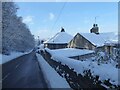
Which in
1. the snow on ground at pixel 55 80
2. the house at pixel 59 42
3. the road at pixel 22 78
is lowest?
the road at pixel 22 78

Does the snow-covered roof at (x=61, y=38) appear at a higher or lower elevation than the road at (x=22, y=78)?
higher

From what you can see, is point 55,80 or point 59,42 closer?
point 55,80

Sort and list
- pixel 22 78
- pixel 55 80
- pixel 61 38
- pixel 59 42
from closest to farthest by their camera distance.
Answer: pixel 55 80 → pixel 22 78 → pixel 59 42 → pixel 61 38

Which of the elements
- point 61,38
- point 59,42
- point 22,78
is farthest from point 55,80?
point 61,38

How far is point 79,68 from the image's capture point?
961 cm

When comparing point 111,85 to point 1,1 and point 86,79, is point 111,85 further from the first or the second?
point 1,1

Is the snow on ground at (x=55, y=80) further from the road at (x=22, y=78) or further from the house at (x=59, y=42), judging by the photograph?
the house at (x=59, y=42)

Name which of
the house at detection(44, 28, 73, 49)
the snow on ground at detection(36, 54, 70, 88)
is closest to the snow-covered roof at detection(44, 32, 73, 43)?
the house at detection(44, 28, 73, 49)

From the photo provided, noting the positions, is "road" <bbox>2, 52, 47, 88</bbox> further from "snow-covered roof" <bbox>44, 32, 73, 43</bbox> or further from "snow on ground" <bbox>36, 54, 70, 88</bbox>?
"snow-covered roof" <bbox>44, 32, 73, 43</bbox>

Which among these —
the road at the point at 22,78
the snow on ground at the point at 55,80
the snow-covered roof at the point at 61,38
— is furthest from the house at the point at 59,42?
the snow on ground at the point at 55,80

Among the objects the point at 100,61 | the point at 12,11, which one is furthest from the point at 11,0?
the point at 100,61

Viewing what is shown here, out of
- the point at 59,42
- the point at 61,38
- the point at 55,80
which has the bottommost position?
the point at 55,80

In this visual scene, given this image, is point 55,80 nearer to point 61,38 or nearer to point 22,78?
point 22,78

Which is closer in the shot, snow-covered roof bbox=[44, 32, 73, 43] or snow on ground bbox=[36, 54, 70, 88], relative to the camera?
snow on ground bbox=[36, 54, 70, 88]
